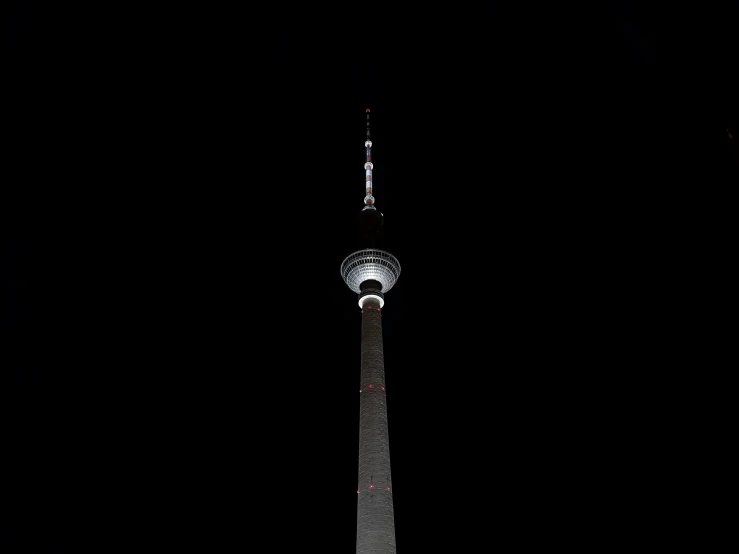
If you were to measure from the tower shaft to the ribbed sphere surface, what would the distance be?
4566 mm

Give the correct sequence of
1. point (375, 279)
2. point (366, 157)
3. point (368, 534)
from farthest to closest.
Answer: point (366, 157), point (375, 279), point (368, 534)

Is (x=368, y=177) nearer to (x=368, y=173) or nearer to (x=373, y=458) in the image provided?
(x=368, y=173)

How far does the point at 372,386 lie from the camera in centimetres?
5484

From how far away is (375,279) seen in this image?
212 ft

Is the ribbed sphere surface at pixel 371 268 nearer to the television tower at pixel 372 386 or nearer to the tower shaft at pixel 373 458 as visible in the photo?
the television tower at pixel 372 386

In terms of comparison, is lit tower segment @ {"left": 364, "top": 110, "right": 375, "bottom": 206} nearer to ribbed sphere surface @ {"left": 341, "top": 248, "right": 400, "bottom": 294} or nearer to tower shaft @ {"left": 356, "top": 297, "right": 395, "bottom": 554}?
ribbed sphere surface @ {"left": 341, "top": 248, "right": 400, "bottom": 294}

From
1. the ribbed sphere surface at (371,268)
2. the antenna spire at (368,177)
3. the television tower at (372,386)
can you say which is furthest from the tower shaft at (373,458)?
the antenna spire at (368,177)

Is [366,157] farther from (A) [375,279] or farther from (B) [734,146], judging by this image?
(B) [734,146]

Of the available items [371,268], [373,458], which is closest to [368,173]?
[371,268]

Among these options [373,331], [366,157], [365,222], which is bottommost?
[373,331]

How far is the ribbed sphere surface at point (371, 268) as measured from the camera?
64812mm

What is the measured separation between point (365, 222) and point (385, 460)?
2781 cm

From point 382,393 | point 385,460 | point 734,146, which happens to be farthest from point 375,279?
point 734,146

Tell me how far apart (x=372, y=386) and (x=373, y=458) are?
6565 millimetres
